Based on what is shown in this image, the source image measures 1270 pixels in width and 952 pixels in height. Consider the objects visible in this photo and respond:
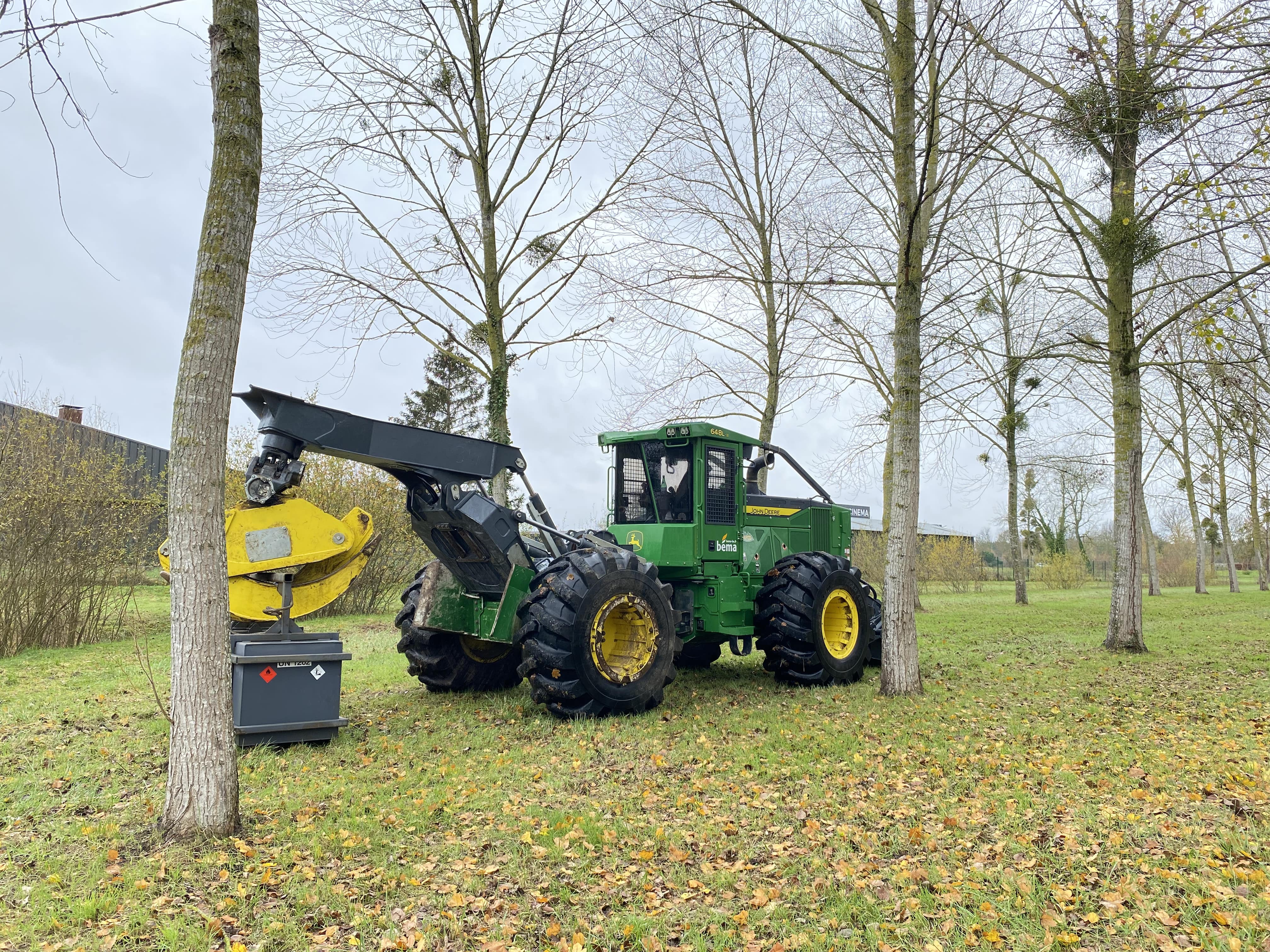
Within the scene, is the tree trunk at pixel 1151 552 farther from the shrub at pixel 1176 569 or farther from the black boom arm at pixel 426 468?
the black boom arm at pixel 426 468

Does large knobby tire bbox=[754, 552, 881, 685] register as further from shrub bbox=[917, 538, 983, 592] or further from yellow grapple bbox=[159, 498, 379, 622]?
shrub bbox=[917, 538, 983, 592]

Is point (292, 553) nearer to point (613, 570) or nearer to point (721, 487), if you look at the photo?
point (613, 570)

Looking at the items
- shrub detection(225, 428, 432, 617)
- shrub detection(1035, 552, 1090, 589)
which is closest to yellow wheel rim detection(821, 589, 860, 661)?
shrub detection(225, 428, 432, 617)

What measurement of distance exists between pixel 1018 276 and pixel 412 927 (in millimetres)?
19234

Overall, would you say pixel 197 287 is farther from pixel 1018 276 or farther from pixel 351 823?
pixel 1018 276

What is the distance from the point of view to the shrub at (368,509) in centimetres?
1606

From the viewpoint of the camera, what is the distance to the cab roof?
846cm

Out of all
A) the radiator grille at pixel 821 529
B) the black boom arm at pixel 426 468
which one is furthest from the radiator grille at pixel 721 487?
the black boom arm at pixel 426 468

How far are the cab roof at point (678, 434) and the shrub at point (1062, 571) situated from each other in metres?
28.1

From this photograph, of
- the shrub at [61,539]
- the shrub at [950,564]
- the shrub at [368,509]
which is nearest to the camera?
the shrub at [61,539]

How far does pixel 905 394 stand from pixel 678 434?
245cm

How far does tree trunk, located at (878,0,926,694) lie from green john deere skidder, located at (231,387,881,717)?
0.83 metres

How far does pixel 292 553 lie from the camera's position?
6.33 m

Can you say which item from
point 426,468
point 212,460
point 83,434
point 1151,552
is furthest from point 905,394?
point 1151,552
